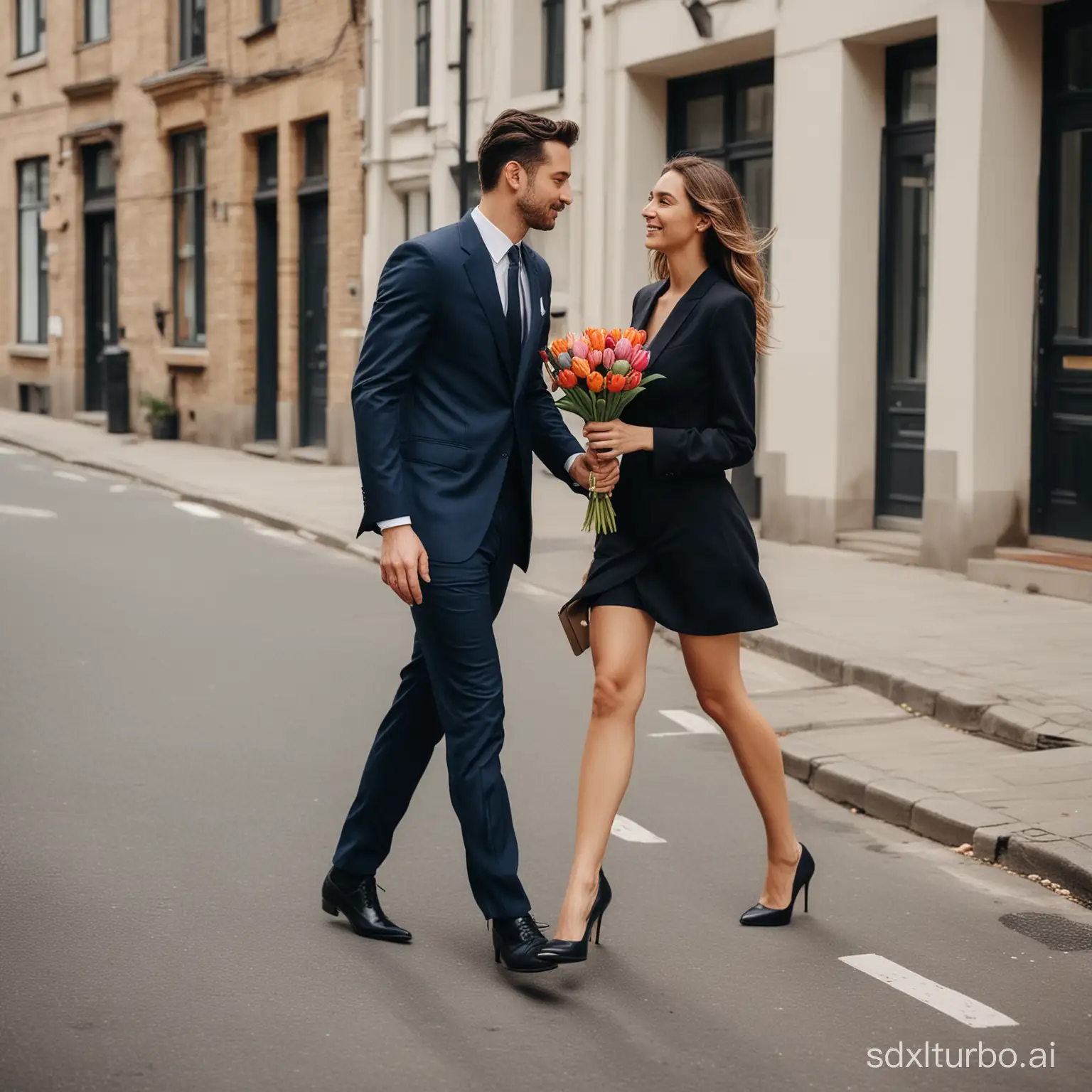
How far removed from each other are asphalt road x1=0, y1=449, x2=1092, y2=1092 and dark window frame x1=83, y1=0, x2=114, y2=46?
22601 mm

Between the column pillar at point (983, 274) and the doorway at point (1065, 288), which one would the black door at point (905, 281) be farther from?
the doorway at point (1065, 288)

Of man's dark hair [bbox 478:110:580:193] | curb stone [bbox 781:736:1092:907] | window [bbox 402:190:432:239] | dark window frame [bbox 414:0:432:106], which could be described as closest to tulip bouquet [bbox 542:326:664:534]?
man's dark hair [bbox 478:110:580:193]

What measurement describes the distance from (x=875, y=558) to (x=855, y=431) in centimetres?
118

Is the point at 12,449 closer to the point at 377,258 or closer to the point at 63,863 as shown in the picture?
the point at 377,258

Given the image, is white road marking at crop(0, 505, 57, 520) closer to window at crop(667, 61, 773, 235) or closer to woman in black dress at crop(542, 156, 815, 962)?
window at crop(667, 61, 773, 235)

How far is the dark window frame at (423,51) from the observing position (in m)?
21.9

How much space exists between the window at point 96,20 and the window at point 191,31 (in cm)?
287

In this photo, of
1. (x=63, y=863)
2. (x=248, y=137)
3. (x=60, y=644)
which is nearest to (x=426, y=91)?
(x=248, y=137)

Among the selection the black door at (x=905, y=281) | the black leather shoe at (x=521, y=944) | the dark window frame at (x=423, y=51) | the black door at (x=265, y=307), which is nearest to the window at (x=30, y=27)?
the black door at (x=265, y=307)

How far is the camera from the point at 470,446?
4.95 meters

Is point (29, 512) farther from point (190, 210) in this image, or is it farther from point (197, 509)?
point (190, 210)

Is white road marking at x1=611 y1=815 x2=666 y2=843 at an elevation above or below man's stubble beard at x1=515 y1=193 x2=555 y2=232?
below

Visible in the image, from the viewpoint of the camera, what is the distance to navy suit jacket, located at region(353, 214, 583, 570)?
4832 millimetres

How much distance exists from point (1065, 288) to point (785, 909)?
8145mm
